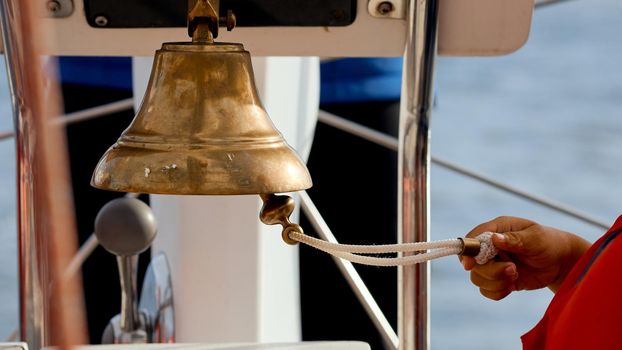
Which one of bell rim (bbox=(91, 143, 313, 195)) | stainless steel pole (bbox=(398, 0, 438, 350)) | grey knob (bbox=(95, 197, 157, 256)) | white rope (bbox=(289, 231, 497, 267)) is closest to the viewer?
bell rim (bbox=(91, 143, 313, 195))

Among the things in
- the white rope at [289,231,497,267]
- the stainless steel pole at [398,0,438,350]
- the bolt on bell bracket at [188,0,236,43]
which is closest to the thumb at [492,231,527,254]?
the white rope at [289,231,497,267]

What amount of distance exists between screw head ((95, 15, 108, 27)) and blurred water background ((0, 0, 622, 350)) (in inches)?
88.2

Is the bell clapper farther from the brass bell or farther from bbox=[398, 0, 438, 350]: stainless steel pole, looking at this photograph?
bbox=[398, 0, 438, 350]: stainless steel pole

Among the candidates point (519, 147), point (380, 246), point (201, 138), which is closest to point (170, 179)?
point (201, 138)

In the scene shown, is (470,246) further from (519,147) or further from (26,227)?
(519,147)

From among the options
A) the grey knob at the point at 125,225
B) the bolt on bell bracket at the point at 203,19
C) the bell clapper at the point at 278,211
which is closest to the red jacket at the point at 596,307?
the bell clapper at the point at 278,211

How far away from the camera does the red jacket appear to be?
0.81 meters

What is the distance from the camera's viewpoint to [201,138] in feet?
2.60

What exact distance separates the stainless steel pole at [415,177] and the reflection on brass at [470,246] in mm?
196

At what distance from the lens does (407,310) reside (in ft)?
3.64

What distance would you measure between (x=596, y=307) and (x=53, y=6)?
52 centimetres

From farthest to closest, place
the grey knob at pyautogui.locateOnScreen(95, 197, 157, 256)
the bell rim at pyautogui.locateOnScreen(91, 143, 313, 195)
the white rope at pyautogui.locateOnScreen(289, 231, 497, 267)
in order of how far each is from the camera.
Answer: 1. the grey knob at pyautogui.locateOnScreen(95, 197, 157, 256)
2. the white rope at pyautogui.locateOnScreen(289, 231, 497, 267)
3. the bell rim at pyautogui.locateOnScreen(91, 143, 313, 195)

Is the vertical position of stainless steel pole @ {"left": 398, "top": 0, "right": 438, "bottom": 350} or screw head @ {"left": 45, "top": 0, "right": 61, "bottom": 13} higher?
screw head @ {"left": 45, "top": 0, "right": 61, "bottom": 13}

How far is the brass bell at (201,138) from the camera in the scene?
775 mm
